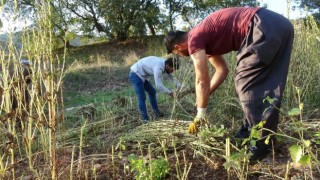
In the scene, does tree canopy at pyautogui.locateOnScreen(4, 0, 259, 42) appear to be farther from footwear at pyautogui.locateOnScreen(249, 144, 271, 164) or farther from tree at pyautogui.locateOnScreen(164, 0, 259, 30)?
footwear at pyautogui.locateOnScreen(249, 144, 271, 164)

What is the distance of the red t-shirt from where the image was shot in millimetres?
2643

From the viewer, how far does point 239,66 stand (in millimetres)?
2639

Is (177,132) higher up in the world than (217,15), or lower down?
lower down

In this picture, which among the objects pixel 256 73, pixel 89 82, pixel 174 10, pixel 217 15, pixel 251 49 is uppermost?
pixel 174 10

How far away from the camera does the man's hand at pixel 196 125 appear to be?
9.06ft

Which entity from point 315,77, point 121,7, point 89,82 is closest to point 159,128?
point 315,77

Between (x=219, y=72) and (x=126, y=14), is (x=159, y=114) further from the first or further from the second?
(x=126, y=14)

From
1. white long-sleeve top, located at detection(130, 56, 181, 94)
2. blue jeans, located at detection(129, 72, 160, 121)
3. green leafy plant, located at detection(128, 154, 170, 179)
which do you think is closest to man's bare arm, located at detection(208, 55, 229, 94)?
green leafy plant, located at detection(128, 154, 170, 179)

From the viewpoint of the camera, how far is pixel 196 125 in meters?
2.79

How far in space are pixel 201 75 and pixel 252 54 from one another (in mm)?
386

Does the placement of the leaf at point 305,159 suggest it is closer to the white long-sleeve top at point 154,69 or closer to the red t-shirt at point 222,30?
the red t-shirt at point 222,30

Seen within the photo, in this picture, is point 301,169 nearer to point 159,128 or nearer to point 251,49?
point 251,49

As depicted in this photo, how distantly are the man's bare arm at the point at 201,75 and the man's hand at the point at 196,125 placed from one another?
11cm

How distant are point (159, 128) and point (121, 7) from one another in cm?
1764
